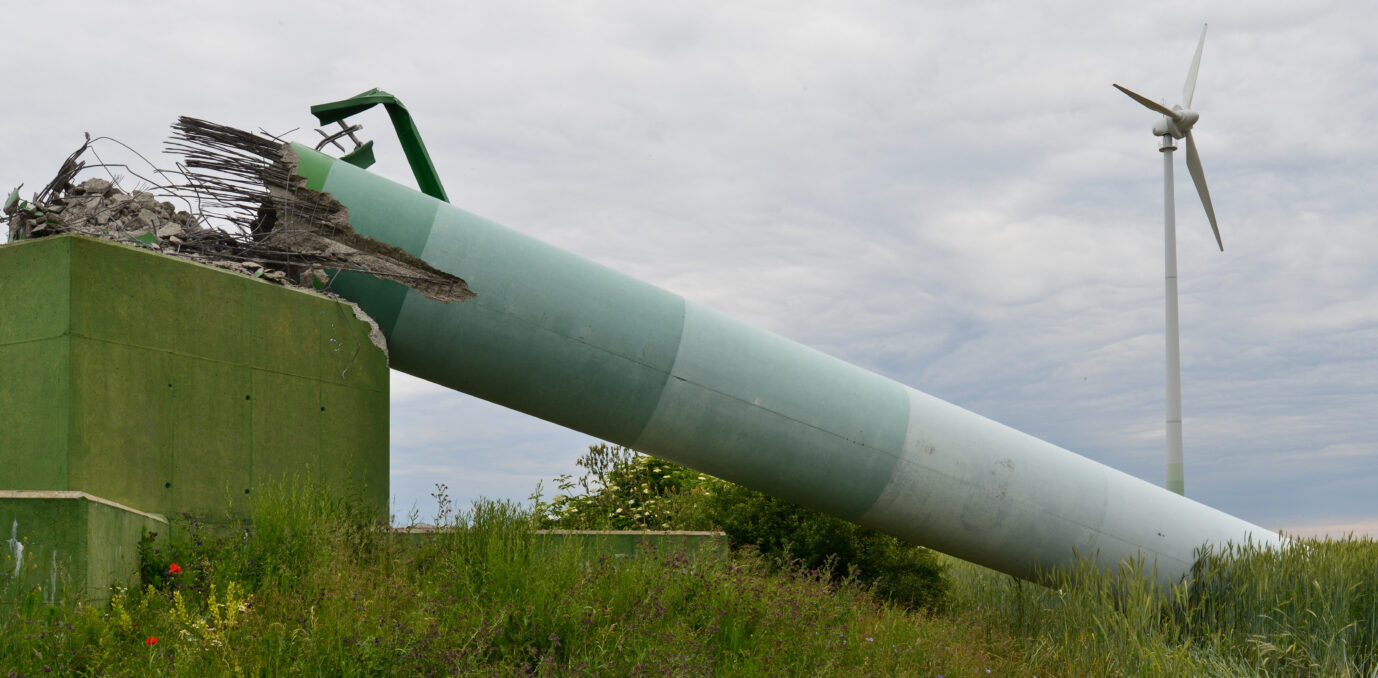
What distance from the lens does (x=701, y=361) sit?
7.53 meters

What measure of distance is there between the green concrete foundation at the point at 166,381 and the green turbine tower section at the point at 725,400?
0.63 metres

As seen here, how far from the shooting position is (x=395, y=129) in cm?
781

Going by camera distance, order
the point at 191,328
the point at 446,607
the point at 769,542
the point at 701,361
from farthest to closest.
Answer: the point at 769,542 → the point at 701,361 → the point at 191,328 → the point at 446,607

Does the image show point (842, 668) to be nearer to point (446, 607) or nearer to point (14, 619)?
point (446, 607)

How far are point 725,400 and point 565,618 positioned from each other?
2.58 metres

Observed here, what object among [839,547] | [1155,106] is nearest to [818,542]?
[839,547]

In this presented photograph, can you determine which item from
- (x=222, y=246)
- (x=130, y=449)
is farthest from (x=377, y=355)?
(x=130, y=449)

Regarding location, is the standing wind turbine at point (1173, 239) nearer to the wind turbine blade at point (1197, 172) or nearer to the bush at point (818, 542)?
the wind turbine blade at point (1197, 172)

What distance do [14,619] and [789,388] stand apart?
5.06 meters

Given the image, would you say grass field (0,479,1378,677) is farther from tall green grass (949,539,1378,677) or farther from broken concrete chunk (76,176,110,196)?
broken concrete chunk (76,176,110,196)

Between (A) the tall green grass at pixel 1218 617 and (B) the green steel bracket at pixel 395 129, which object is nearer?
(B) the green steel bracket at pixel 395 129

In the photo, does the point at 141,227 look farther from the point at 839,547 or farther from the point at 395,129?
the point at 839,547

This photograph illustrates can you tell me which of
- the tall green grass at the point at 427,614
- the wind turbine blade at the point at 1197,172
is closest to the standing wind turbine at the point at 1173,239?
the wind turbine blade at the point at 1197,172

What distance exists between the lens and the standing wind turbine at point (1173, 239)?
16453mm
